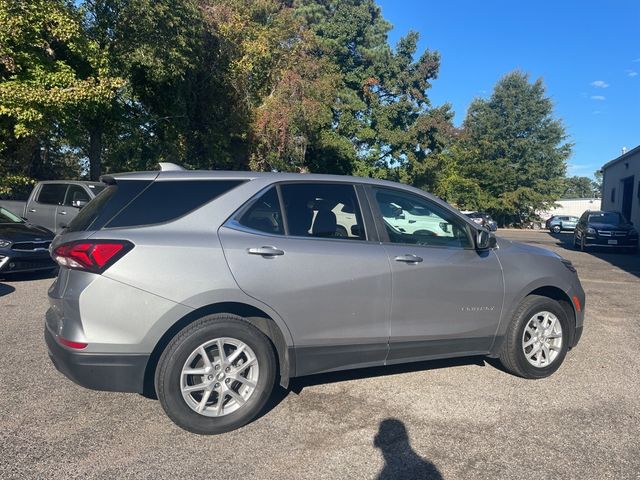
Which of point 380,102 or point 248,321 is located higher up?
point 380,102

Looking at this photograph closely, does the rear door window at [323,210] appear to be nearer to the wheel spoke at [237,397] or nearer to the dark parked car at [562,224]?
the wheel spoke at [237,397]

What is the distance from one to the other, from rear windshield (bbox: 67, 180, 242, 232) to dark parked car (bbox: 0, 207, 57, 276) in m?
5.90

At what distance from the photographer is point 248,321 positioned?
3.43 meters

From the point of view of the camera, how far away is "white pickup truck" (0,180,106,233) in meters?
10.7

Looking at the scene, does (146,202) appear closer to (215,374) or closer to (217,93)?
(215,374)

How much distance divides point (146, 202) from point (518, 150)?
158 ft

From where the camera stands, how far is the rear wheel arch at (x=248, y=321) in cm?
326

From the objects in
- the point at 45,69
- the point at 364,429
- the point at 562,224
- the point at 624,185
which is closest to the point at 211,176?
the point at 364,429

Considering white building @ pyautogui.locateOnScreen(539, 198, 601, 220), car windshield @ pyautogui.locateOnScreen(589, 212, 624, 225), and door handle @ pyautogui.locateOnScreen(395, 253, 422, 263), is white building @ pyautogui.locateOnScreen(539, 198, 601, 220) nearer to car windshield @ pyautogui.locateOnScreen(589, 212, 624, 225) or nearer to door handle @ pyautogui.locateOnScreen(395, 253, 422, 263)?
car windshield @ pyautogui.locateOnScreen(589, 212, 624, 225)

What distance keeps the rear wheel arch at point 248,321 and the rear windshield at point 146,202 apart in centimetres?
69

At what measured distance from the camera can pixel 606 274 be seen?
11938 millimetres

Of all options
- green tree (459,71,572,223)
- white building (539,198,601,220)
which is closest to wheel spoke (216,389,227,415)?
green tree (459,71,572,223)

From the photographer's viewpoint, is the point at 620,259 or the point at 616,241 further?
the point at 616,241

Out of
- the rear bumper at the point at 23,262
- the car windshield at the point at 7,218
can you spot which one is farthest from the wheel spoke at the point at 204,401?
the car windshield at the point at 7,218
